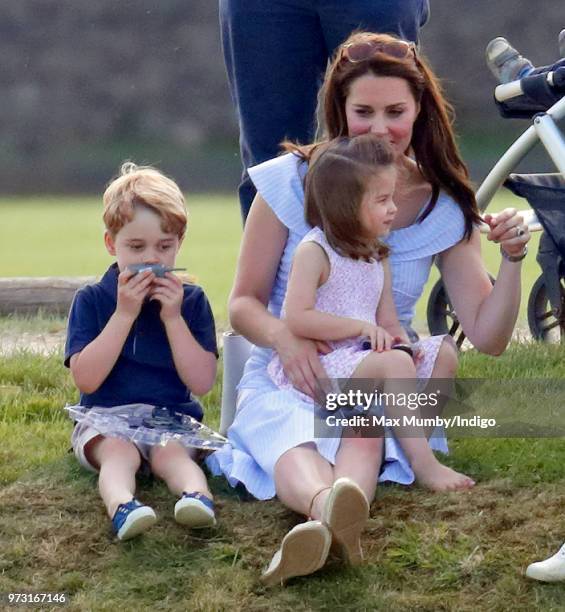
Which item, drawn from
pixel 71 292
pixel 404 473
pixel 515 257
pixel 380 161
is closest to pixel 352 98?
pixel 380 161

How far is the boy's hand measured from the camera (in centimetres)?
294

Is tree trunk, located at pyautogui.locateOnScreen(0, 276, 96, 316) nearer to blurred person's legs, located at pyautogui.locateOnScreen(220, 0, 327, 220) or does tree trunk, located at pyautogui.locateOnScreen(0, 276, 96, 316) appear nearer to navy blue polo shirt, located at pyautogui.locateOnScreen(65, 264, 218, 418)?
blurred person's legs, located at pyautogui.locateOnScreen(220, 0, 327, 220)

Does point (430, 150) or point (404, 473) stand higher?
point (430, 150)

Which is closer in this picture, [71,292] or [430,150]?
[430,150]

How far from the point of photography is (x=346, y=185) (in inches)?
112

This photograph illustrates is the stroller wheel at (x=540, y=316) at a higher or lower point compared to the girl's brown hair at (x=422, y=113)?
lower

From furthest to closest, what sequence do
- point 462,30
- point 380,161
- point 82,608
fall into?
point 462,30
point 380,161
point 82,608

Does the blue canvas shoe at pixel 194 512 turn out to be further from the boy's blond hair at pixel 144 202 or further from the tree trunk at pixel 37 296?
the tree trunk at pixel 37 296

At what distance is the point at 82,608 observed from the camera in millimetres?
2443

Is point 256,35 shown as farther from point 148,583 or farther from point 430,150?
point 148,583

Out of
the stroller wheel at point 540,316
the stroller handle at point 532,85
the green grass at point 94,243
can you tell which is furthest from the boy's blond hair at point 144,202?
the green grass at point 94,243

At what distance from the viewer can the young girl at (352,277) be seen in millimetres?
2820

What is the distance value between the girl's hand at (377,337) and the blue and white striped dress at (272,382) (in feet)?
0.63

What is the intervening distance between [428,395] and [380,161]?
1.68ft
